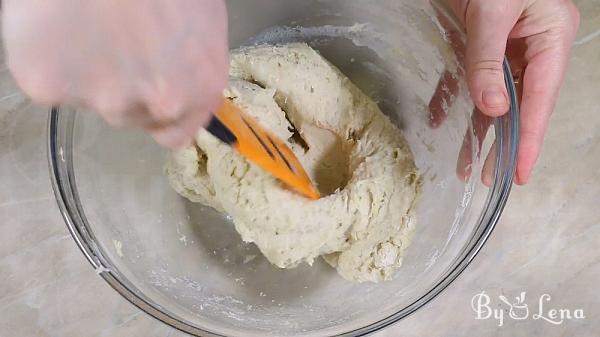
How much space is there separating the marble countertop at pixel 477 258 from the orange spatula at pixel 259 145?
1.22 feet

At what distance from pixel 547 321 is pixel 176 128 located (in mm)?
889

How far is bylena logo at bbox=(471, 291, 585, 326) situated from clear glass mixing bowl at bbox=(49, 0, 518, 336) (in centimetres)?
18

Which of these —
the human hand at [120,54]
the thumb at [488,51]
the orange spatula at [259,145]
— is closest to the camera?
the human hand at [120,54]

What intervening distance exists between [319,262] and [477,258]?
30 centimetres

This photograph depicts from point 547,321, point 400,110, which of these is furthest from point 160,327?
point 547,321

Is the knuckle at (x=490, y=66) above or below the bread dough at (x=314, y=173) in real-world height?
above

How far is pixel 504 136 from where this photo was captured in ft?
3.05

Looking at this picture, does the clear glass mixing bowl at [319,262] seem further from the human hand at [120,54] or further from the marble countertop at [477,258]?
the human hand at [120,54]

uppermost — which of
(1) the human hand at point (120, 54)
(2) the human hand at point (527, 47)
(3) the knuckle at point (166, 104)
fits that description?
(1) the human hand at point (120, 54)

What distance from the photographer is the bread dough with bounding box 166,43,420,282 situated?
981 mm

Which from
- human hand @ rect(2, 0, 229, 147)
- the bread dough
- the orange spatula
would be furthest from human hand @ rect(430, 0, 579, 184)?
human hand @ rect(2, 0, 229, 147)

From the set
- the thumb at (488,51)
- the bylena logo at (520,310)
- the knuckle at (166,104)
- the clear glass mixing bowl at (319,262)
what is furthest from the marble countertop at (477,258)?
the knuckle at (166,104)

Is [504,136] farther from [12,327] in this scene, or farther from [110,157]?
[12,327]

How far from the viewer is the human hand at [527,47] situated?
931 mm
